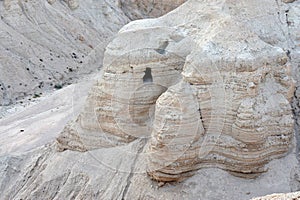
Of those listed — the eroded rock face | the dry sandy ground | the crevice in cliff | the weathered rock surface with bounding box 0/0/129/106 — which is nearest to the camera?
the crevice in cliff

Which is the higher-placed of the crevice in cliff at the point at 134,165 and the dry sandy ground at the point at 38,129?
the crevice in cliff at the point at 134,165

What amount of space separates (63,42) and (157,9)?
8.36 m

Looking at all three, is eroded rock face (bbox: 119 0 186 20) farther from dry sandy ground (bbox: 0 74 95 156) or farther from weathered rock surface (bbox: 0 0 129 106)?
dry sandy ground (bbox: 0 74 95 156)

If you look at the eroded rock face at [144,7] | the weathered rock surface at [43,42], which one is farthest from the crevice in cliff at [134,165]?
the eroded rock face at [144,7]

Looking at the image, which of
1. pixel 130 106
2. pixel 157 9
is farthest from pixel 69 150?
pixel 157 9

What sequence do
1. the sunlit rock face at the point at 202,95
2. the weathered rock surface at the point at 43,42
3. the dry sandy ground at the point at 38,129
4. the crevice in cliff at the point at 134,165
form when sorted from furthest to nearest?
the weathered rock surface at the point at 43,42, the dry sandy ground at the point at 38,129, the crevice in cliff at the point at 134,165, the sunlit rock face at the point at 202,95

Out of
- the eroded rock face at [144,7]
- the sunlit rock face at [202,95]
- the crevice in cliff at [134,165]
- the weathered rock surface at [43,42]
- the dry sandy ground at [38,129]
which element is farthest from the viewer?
the eroded rock face at [144,7]

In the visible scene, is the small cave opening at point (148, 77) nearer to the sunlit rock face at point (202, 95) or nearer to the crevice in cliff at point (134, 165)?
the sunlit rock face at point (202, 95)

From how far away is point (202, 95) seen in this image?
9078 mm

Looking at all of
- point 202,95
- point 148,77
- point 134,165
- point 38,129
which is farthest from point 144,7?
point 202,95

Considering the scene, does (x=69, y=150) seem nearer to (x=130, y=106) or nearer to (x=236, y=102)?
(x=130, y=106)

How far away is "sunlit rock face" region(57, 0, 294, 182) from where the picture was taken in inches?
353

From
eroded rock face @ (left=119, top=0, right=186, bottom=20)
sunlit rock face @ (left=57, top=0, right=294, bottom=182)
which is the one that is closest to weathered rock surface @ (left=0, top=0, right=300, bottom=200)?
sunlit rock face @ (left=57, top=0, right=294, bottom=182)

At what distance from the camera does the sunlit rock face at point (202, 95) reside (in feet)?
29.4
